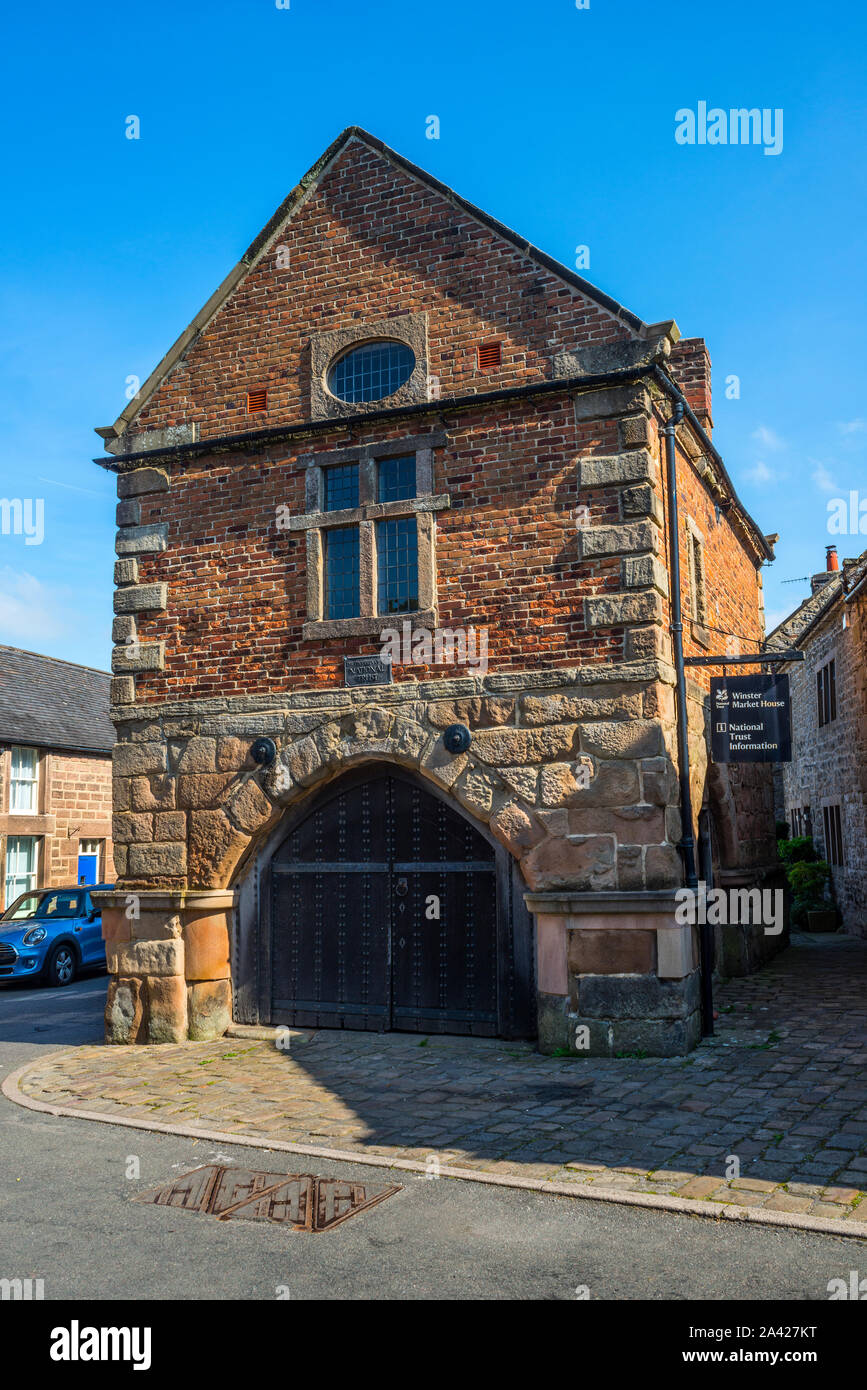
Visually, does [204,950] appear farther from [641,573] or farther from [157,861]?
[641,573]

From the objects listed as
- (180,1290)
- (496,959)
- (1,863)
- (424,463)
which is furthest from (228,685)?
(1,863)

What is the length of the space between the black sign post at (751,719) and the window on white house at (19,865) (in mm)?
18539

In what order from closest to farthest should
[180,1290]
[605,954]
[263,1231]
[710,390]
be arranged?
[180,1290] < [263,1231] < [605,954] < [710,390]

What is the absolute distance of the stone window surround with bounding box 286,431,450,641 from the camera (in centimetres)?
1016

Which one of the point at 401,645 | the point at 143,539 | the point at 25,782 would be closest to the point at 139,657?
the point at 143,539

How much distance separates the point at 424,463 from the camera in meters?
10.3

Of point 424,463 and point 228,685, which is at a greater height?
point 424,463

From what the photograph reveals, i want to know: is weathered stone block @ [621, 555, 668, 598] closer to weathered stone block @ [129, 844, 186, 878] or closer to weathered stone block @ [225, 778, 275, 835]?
weathered stone block @ [225, 778, 275, 835]

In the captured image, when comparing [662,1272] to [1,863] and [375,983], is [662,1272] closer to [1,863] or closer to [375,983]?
[375,983]

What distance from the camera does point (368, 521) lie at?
10484 millimetres

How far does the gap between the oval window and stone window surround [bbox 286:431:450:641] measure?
2.10 ft

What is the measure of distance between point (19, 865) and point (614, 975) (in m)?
18.9

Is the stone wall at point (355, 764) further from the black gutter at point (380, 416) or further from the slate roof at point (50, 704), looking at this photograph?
the slate roof at point (50, 704)

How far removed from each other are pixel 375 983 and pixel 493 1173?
439 cm
